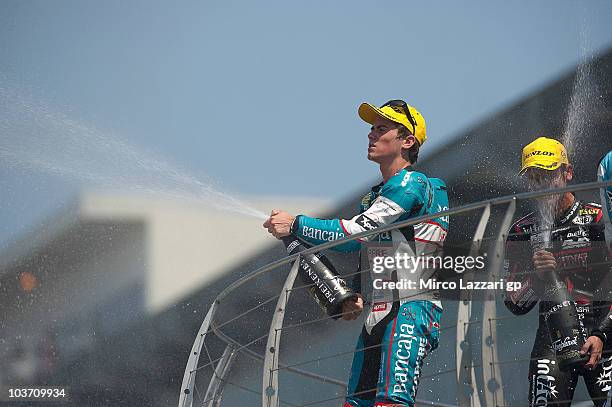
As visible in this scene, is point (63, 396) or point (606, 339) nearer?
point (606, 339)

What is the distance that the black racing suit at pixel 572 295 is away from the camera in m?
3.65

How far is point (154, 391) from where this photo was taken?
7816 millimetres

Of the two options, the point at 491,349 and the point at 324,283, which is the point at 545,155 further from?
the point at 491,349

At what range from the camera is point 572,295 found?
370 centimetres

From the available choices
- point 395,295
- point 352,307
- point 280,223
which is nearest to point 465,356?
point 395,295

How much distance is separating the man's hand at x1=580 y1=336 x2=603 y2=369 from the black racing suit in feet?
0.08

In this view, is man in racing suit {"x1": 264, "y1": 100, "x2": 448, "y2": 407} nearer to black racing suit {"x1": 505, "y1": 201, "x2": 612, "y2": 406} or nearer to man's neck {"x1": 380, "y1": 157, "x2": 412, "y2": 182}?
man's neck {"x1": 380, "y1": 157, "x2": 412, "y2": 182}

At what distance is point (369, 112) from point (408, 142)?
0.18 metres

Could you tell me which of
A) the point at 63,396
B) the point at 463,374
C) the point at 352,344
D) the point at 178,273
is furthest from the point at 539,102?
the point at 463,374

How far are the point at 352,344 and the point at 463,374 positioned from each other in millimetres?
3477

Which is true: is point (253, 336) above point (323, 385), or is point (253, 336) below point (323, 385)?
above

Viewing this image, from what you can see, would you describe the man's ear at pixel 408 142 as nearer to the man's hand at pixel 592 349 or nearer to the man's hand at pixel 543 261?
the man's hand at pixel 543 261

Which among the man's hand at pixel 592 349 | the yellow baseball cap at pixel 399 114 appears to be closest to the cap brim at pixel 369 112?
the yellow baseball cap at pixel 399 114

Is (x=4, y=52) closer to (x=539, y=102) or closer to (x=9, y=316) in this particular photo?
(x=9, y=316)
